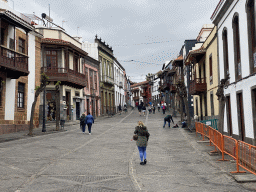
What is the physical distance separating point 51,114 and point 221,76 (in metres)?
18.5

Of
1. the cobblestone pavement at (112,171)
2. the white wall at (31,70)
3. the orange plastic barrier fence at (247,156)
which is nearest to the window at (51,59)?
the white wall at (31,70)

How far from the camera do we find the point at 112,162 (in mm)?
9727

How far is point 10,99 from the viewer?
20.6 meters

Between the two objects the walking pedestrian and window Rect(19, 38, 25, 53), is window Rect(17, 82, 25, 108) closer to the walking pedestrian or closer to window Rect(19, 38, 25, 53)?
window Rect(19, 38, 25, 53)

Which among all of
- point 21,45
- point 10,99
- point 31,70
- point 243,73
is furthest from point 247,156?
point 31,70

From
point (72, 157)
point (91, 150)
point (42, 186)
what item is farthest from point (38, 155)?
point (42, 186)

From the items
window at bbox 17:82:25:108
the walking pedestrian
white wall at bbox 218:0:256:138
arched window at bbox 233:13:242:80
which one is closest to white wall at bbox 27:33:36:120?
window at bbox 17:82:25:108

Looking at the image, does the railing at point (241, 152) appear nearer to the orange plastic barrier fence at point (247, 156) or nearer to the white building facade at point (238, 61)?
the orange plastic barrier fence at point (247, 156)

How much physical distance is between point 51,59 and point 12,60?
39.2 ft

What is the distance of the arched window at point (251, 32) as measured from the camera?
43.5ft

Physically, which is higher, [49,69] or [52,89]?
[49,69]

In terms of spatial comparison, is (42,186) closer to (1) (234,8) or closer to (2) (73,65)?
(1) (234,8)

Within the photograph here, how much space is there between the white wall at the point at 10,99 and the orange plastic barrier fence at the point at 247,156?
1665cm

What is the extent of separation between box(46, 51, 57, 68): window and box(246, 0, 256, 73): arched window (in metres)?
21.3
